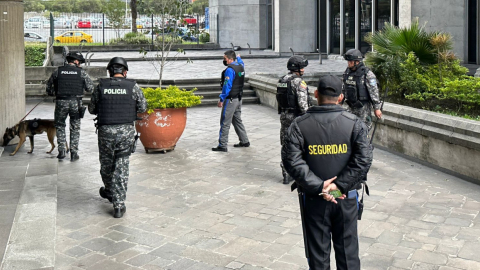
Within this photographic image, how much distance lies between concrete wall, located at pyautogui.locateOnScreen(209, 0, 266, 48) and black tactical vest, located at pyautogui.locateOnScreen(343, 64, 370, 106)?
80.1 ft

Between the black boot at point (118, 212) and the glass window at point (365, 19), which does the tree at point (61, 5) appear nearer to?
the glass window at point (365, 19)

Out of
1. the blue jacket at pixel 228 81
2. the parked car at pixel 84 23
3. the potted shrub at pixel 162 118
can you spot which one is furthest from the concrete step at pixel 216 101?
the parked car at pixel 84 23

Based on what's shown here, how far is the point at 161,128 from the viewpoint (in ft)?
34.6

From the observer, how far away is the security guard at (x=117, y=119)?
7.20m

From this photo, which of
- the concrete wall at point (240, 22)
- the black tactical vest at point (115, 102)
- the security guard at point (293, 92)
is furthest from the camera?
the concrete wall at point (240, 22)

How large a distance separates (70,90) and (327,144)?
6578 mm

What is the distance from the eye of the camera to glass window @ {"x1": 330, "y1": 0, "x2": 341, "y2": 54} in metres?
26.6

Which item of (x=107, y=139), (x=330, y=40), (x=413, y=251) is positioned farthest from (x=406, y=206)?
(x=330, y=40)

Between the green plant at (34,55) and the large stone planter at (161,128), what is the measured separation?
10894 millimetres

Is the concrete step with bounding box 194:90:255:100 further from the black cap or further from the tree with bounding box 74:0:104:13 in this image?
the tree with bounding box 74:0:104:13

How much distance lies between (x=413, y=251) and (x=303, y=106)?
298cm

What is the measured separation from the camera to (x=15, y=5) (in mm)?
11242

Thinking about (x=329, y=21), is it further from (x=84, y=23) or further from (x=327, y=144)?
(x=327, y=144)

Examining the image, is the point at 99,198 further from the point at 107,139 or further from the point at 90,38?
the point at 90,38
